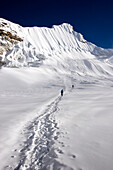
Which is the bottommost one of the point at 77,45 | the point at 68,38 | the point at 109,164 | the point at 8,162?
the point at 8,162

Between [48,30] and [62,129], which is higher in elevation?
[48,30]

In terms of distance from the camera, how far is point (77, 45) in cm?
14825

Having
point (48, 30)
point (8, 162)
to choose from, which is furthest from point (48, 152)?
point (48, 30)

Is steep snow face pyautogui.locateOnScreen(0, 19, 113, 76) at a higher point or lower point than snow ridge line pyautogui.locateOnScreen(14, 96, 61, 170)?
higher

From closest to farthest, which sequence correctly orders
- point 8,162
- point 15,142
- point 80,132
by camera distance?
point 8,162 < point 15,142 < point 80,132

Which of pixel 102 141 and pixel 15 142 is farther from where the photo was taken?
pixel 15 142

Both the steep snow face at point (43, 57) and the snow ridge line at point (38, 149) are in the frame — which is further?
the steep snow face at point (43, 57)

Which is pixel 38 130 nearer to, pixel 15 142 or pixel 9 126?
pixel 15 142

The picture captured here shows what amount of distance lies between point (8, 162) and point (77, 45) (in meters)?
161

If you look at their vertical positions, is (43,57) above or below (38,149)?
above

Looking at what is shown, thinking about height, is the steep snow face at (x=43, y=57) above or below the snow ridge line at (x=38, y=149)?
above

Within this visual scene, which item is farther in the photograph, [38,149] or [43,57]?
[43,57]

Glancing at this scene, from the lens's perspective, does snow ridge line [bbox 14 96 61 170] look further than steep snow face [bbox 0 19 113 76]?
No

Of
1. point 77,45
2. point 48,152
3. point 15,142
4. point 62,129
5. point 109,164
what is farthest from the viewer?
point 77,45
